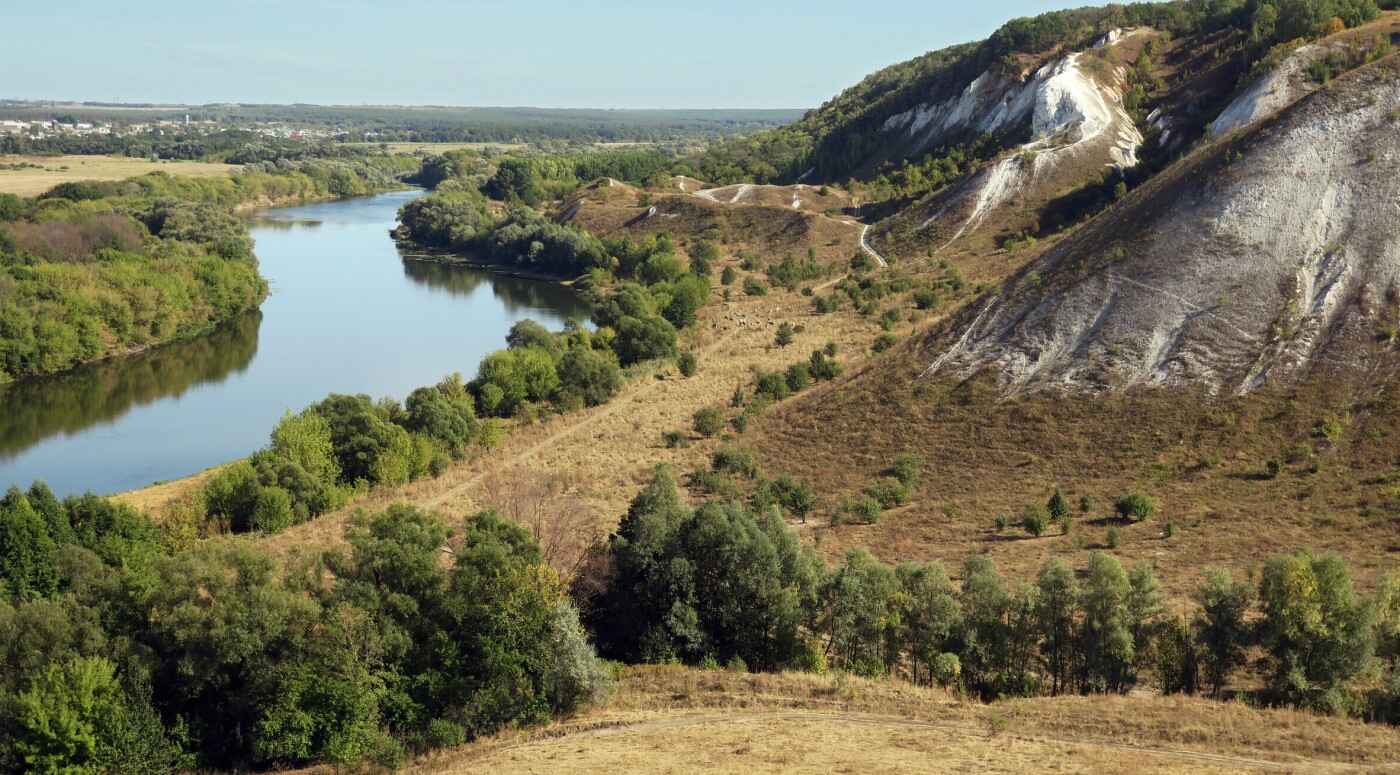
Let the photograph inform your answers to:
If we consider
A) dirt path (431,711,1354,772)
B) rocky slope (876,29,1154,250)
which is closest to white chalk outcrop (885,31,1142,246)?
rocky slope (876,29,1154,250)

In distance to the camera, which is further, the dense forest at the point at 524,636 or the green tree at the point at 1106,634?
the green tree at the point at 1106,634

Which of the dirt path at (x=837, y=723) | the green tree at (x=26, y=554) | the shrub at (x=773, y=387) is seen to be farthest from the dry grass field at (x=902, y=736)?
the shrub at (x=773, y=387)

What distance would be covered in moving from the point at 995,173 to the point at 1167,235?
1544 inches

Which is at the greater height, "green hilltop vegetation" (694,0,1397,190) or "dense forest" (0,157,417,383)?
"green hilltop vegetation" (694,0,1397,190)

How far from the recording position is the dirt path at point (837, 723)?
1992 cm

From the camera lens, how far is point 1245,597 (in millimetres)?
23375

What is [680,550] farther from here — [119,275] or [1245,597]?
[119,275]

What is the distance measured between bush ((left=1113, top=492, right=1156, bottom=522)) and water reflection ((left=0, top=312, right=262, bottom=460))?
159 feet

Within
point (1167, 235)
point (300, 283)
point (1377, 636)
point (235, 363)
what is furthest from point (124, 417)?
point (1377, 636)

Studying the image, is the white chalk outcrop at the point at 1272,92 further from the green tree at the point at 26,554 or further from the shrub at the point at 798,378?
the green tree at the point at 26,554

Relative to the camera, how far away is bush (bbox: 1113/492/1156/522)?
111 ft

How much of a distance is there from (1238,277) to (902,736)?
98.9 feet

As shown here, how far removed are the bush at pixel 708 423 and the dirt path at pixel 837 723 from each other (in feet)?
81.5

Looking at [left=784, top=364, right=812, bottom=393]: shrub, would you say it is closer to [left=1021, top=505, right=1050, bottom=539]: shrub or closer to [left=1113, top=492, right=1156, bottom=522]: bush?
[left=1021, top=505, right=1050, bottom=539]: shrub
